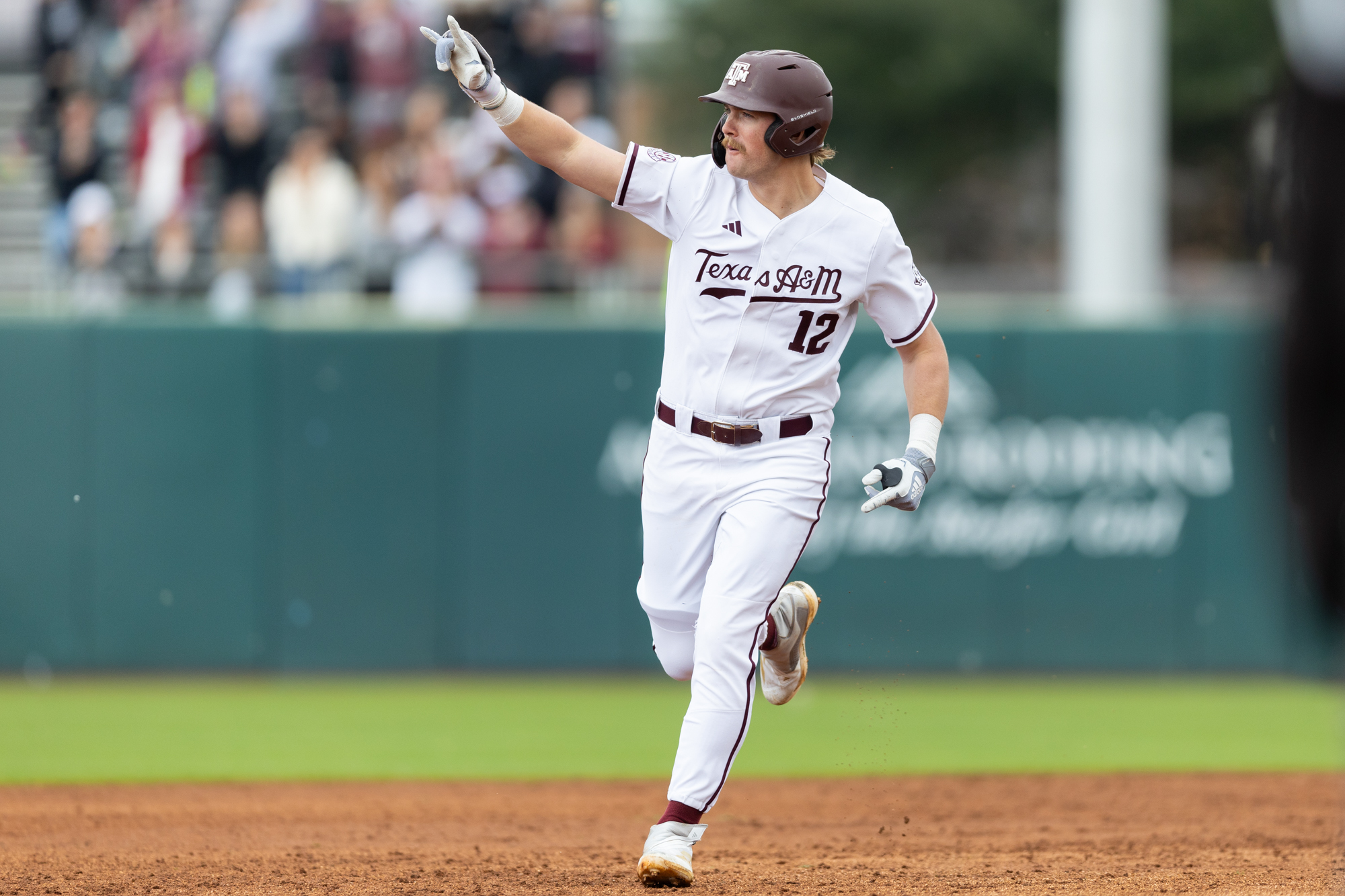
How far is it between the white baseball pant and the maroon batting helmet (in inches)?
32.0

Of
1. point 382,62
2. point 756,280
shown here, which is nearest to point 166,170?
point 382,62

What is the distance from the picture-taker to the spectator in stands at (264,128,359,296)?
1044cm

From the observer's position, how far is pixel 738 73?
4.68 m

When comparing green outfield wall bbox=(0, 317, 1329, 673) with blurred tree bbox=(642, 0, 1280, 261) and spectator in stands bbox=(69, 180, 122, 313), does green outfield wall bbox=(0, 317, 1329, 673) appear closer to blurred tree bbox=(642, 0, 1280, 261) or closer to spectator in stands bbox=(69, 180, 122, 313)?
spectator in stands bbox=(69, 180, 122, 313)

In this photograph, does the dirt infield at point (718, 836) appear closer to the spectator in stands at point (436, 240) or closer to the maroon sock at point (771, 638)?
the maroon sock at point (771, 638)

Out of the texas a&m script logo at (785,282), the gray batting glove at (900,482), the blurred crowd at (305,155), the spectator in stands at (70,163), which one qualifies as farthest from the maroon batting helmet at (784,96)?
the spectator in stands at (70,163)

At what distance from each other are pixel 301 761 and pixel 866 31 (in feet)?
80.1

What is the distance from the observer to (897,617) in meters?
9.56

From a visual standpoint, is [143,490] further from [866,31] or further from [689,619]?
[866,31]

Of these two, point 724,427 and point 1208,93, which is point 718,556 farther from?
point 1208,93

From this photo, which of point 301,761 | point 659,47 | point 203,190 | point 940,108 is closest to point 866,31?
point 940,108

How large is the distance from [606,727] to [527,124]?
4.25 meters

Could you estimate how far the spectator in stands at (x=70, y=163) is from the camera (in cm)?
1111

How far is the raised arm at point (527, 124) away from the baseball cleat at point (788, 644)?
138 centimetres
